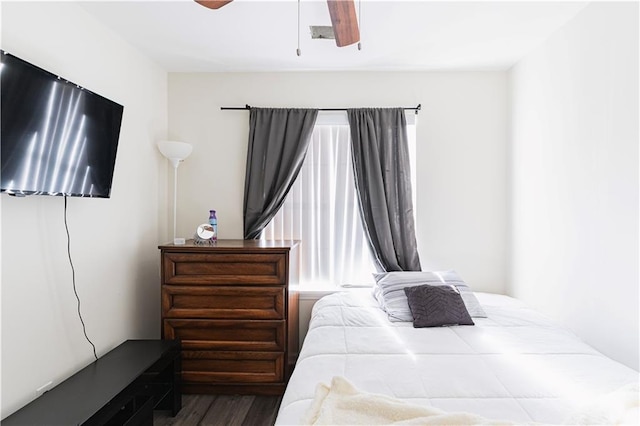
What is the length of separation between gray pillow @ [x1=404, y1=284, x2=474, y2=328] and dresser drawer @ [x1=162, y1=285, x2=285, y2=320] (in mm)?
888

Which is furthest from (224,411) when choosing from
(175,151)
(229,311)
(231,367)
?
(175,151)

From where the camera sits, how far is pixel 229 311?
2643mm

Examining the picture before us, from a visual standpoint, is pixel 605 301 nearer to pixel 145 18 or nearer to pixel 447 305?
pixel 447 305

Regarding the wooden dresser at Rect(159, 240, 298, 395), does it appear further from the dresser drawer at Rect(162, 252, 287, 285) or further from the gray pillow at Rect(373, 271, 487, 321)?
the gray pillow at Rect(373, 271, 487, 321)

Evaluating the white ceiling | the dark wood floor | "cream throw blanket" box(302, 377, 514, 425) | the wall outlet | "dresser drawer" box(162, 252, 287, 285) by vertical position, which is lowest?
the dark wood floor

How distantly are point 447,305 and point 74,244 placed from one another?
87.8 inches

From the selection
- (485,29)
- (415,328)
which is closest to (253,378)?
(415,328)

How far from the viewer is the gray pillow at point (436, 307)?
7.50 feet

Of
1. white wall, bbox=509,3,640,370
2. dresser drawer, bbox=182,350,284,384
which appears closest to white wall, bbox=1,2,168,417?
dresser drawer, bbox=182,350,284,384

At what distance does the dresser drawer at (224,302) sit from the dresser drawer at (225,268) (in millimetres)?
48

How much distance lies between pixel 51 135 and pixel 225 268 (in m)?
1.29

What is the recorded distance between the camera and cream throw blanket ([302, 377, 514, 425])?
115 centimetres

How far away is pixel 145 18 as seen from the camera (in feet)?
7.78

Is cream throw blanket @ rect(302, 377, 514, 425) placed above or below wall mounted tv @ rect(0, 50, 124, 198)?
below
